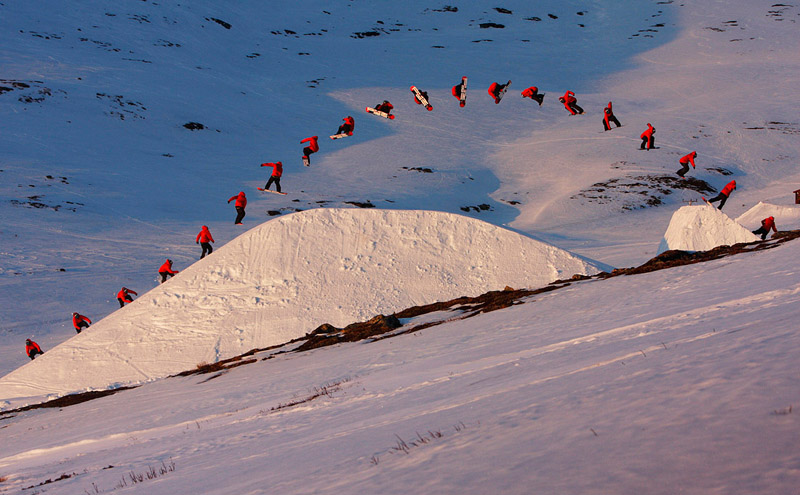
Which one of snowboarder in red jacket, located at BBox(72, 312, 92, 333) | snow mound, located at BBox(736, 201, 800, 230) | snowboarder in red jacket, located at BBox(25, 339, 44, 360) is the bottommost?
snowboarder in red jacket, located at BBox(25, 339, 44, 360)

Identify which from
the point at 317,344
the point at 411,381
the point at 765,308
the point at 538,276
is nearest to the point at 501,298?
the point at 538,276

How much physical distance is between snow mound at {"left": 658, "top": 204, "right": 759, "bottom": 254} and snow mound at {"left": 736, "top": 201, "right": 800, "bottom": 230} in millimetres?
5569

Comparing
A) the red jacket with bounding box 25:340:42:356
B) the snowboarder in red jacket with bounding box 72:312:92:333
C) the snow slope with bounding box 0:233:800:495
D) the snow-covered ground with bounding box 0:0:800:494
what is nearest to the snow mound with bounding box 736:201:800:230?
Result: the snow-covered ground with bounding box 0:0:800:494

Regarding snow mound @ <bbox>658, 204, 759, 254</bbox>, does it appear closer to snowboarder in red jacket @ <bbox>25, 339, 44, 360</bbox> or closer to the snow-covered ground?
the snow-covered ground

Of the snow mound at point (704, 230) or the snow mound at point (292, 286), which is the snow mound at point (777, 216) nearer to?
the snow mound at point (704, 230)

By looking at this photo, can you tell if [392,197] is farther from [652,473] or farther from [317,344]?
[652,473]

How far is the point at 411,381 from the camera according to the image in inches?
324

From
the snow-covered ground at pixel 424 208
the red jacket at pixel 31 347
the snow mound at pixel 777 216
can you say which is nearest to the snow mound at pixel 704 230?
the snow-covered ground at pixel 424 208

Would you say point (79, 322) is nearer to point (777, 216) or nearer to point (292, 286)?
point (292, 286)

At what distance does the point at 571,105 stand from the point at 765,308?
50.7 ft

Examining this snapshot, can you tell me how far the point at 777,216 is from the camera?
24016 mm

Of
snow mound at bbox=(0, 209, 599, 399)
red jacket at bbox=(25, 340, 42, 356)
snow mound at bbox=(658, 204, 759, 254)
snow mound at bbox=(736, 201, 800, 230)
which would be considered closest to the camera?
snow mound at bbox=(0, 209, 599, 399)

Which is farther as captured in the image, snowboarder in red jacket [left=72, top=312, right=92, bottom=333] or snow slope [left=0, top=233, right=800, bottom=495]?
snowboarder in red jacket [left=72, top=312, right=92, bottom=333]

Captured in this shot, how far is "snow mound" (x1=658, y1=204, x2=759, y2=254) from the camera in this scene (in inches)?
718
